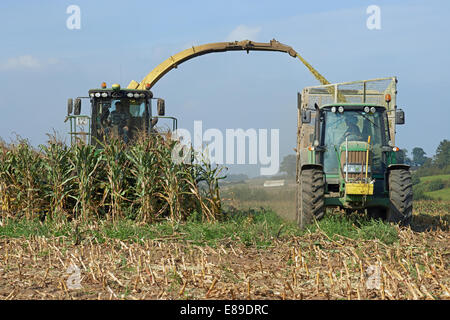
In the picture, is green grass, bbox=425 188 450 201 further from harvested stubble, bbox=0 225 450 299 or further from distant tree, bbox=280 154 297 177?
harvested stubble, bbox=0 225 450 299

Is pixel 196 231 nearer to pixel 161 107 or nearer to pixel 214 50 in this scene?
pixel 161 107

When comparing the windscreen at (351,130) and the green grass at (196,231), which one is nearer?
the green grass at (196,231)

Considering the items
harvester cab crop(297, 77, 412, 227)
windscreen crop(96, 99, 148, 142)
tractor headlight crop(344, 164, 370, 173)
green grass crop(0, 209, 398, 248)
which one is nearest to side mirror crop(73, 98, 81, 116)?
windscreen crop(96, 99, 148, 142)

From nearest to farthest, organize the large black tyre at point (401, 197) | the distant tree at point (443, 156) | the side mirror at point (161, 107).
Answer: the large black tyre at point (401, 197) < the side mirror at point (161, 107) < the distant tree at point (443, 156)

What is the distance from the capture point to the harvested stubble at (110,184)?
35.0 ft

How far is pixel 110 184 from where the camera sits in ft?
35.4

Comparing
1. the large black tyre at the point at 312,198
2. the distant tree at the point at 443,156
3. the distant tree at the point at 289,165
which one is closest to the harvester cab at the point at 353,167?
the large black tyre at the point at 312,198

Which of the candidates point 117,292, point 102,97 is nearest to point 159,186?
point 102,97

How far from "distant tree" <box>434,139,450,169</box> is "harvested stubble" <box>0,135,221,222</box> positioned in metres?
24.4

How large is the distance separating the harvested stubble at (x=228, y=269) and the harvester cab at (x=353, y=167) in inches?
36.2

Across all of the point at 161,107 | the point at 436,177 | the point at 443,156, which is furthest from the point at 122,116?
the point at 443,156

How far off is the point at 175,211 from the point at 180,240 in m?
1.82

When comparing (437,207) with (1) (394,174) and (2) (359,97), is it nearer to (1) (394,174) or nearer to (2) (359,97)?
(2) (359,97)

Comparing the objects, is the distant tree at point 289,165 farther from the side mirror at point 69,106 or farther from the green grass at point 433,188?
the green grass at point 433,188
